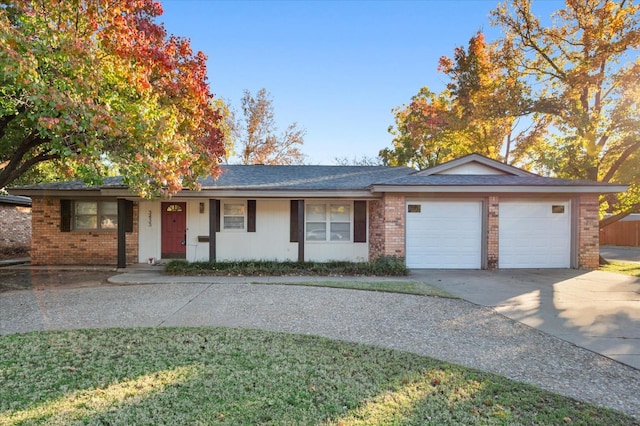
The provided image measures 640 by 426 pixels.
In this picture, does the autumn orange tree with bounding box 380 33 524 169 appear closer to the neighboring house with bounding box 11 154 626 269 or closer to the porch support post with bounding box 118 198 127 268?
the neighboring house with bounding box 11 154 626 269

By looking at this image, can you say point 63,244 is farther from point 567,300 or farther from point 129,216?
point 567,300

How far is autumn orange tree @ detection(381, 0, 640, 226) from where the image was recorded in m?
13.3

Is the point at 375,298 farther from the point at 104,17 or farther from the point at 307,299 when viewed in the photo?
the point at 104,17

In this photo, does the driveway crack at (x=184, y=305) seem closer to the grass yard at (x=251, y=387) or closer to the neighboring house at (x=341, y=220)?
the grass yard at (x=251, y=387)

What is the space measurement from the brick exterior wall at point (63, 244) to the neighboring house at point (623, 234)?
100.0ft

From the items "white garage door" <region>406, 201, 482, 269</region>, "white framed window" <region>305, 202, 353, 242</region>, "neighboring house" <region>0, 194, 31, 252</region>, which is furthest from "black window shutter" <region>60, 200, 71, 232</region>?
"white garage door" <region>406, 201, 482, 269</region>

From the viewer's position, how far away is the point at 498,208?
11242mm

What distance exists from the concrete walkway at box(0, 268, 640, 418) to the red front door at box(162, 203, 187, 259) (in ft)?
10.4

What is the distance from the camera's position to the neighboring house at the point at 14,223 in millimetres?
16812

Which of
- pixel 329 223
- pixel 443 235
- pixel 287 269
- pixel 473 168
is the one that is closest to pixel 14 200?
pixel 287 269

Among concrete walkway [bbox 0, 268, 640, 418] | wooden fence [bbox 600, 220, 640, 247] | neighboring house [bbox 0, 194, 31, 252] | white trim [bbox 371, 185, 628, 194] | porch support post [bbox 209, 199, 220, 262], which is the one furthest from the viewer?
wooden fence [bbox 600, 220, 640, 247]

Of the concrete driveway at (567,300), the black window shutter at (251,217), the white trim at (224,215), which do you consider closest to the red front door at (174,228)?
the white trim at (224,215)

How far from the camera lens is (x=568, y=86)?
45.8 feet

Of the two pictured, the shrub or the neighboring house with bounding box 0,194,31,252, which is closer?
the shrub
